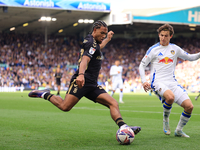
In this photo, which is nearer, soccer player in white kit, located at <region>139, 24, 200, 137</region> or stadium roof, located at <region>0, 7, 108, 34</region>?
soccer player in white kit, located at <region>139, 24, 200, 137</region>

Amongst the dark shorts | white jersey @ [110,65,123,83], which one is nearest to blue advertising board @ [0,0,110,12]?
white jersey @ [110,65,123,83]

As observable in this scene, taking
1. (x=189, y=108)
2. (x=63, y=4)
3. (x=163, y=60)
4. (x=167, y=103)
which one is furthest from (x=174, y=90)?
(x=63, y=4)

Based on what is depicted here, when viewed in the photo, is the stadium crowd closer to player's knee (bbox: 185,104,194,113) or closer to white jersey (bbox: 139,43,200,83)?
white jersey (bbox: 139,43,200,83)

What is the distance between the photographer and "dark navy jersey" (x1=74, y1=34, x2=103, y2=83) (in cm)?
522

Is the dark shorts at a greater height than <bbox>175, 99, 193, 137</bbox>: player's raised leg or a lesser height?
greater

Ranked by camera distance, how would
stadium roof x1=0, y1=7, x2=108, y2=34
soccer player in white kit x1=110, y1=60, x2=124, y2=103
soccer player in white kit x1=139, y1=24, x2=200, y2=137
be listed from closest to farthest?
1. soccer player in white kit x1=139, y1=24, x2=200, y2=137
2. soccer player in white kit x1=110, y1=60, x2=124, y2=103
3. stadium roof x1=0, y1=7, x2=108, y2=34

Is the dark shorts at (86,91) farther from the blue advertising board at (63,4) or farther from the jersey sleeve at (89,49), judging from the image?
the blue advertising board at (63,4)

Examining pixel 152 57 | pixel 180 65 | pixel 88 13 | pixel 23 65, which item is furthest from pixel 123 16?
pixel 152 57

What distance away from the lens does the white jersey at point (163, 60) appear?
6.29 m

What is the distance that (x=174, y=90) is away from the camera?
20.0 ft

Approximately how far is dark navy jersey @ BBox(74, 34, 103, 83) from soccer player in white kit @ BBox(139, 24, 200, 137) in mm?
1185

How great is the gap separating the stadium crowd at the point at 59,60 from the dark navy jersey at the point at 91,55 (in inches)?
1279

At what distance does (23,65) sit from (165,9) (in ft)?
63.4

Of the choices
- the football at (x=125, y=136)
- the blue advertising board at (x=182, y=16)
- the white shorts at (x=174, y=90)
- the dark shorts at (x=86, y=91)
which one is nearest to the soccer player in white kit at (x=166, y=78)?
the white shorts at (x=174, y=90)
